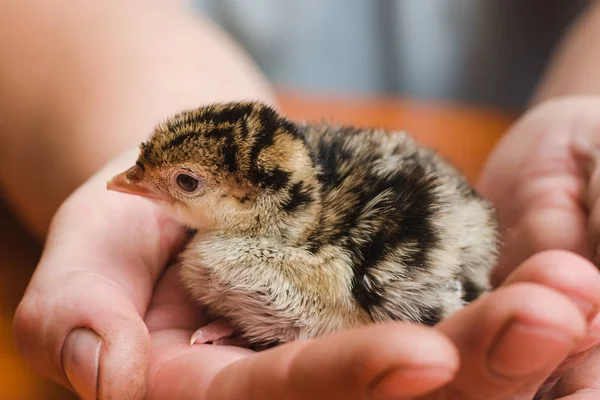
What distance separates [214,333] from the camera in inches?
41.6

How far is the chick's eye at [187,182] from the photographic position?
1.07 m

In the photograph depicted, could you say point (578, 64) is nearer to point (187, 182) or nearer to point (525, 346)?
point (187, 182)

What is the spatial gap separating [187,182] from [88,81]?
893 millimetres

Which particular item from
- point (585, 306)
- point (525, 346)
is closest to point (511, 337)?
point (525, 346)

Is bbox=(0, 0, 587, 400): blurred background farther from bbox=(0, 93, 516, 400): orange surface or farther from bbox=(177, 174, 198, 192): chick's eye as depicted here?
bbox=(177, 174, 198, 192): chick's eye

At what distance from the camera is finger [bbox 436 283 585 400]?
2.15 feet

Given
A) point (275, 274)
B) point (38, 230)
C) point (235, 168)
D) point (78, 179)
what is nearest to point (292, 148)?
point (235, 168)

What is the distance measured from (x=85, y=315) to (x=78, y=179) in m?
0.83

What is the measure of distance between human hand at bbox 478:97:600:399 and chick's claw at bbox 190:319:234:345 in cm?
48

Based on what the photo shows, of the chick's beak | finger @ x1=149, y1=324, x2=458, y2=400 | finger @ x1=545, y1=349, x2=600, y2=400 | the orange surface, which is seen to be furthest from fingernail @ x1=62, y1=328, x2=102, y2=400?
the orange surface

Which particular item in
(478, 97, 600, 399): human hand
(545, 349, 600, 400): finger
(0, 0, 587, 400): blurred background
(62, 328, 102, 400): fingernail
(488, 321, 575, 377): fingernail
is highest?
(0, 0, 587, 400): blurred background

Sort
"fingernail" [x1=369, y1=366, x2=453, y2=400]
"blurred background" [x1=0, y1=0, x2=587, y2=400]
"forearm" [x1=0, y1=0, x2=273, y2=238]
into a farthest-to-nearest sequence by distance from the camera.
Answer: "blurred background" [x1=0, y1=0, x2=587, y2=400] < "forearm" [x1=0, y1=0, x2=273, y2=238] < "fingernail" [x1=369, y1=366, x2=453, y2=400]

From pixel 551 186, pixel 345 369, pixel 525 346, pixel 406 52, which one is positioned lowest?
pixel 345 369

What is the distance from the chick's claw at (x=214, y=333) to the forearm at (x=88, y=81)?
616mm
